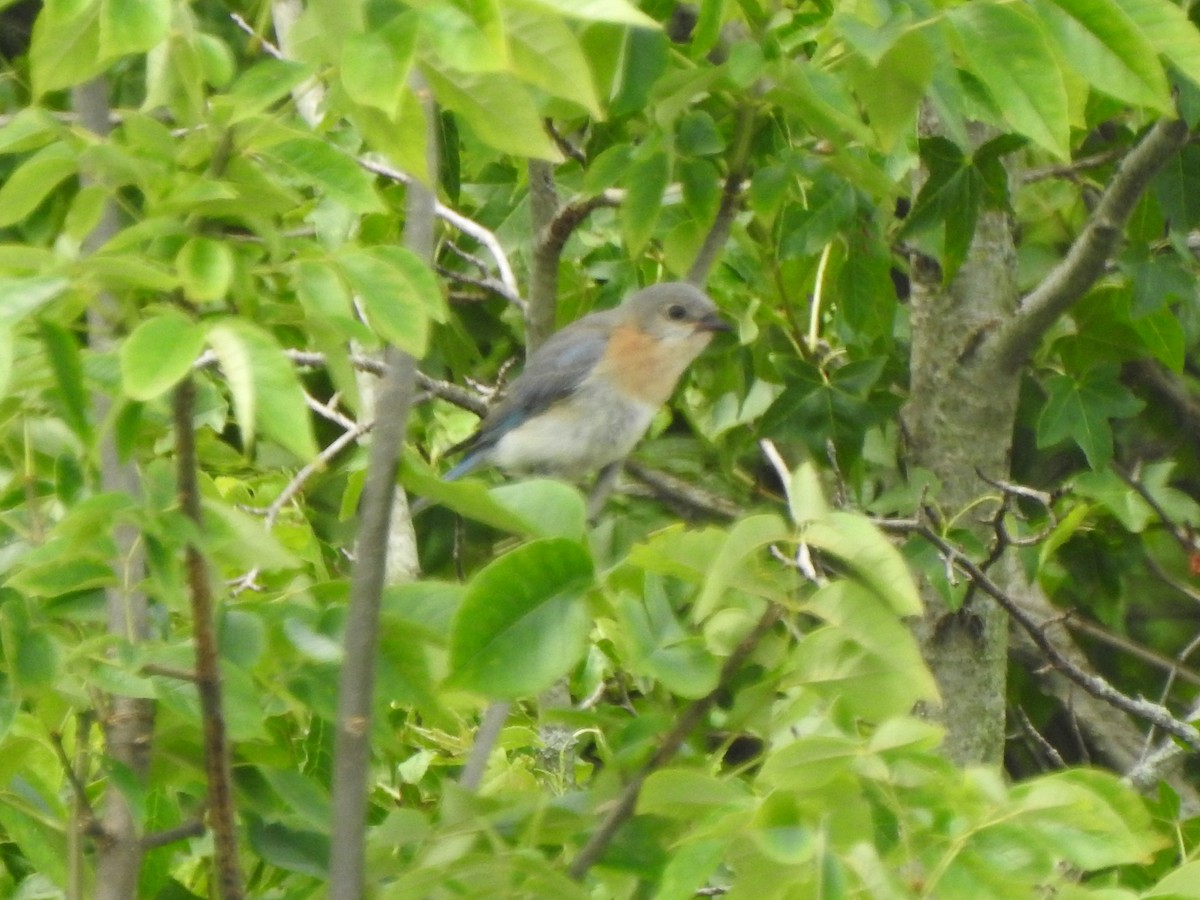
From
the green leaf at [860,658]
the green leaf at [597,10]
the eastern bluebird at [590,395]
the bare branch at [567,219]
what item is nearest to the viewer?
the green leaf at [597,10]

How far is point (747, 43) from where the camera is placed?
2.23 metres

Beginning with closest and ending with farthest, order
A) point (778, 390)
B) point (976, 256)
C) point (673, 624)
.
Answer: point (673, 624) → point (976, 256) → point (778, 390)

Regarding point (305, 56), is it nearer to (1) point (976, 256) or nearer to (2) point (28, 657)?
(2) point (28, 657)

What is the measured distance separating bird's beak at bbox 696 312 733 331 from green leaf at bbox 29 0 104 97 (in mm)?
2547

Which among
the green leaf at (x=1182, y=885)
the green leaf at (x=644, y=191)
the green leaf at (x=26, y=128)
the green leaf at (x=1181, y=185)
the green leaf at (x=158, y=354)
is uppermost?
the green leaf at (x=26, y=128)

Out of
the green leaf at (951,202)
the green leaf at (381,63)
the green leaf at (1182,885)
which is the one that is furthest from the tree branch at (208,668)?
the green leaf at (951,202)

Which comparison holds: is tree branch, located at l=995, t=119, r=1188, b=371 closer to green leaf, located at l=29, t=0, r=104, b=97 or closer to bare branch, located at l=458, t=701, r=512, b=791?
bare branch, located at l=458, t=701, r=512, b=791

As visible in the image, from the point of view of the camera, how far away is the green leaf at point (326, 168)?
5.29 feet

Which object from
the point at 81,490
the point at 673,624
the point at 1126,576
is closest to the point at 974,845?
the point at 673,624

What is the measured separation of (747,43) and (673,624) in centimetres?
94

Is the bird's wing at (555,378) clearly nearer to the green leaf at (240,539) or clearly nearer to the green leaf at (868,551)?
the green leaf at (240,539)

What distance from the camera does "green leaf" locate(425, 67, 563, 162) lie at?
1.56 meters

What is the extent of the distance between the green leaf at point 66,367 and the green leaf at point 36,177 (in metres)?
0.20

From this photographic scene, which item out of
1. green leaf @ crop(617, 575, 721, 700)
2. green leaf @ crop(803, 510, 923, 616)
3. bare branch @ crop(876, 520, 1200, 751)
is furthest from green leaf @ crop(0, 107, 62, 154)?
bare branch @ crop(876, 520, 1200, 751)
